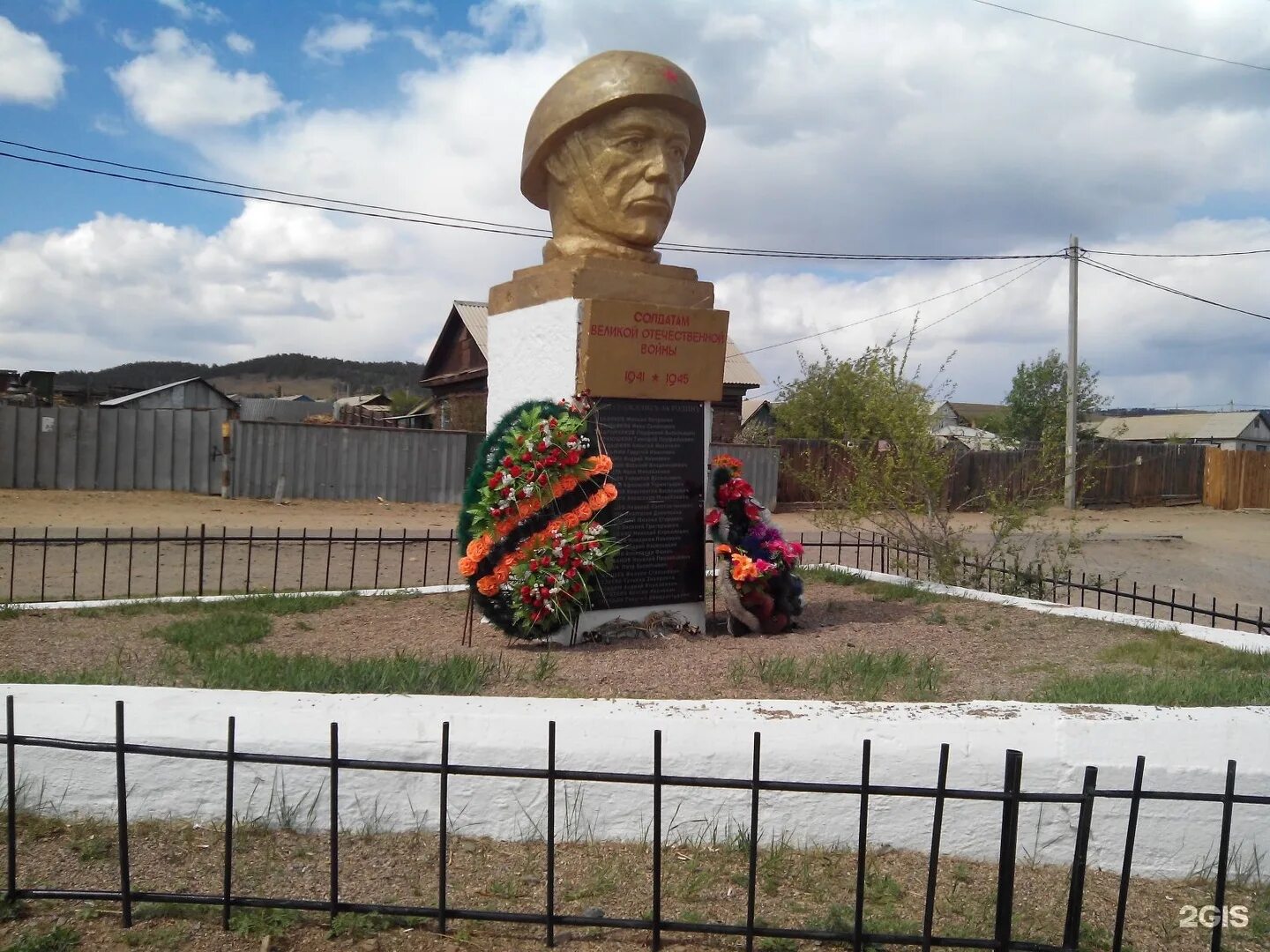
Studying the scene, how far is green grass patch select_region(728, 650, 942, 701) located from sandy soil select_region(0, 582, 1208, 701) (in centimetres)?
1

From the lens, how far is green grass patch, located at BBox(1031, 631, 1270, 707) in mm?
4156

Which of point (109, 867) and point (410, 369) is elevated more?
point (410, 369)

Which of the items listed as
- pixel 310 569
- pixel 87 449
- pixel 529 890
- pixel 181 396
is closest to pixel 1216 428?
pixel 181 396

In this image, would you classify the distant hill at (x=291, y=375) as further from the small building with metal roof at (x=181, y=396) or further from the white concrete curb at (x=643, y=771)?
the white concrete curb at (x=643, y=771)

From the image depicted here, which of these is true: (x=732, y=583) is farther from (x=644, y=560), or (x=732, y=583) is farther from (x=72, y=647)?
(x=72, y=647)

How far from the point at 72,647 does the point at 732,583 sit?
3464mm

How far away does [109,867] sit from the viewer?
120 inches

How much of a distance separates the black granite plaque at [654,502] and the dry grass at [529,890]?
2687mm

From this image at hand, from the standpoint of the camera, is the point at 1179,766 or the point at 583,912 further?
the point at 1179,766

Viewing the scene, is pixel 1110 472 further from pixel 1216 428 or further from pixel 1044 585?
pixel 1216 428

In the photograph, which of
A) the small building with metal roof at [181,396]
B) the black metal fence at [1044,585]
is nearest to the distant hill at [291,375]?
the small building with metal roof at [181,396]

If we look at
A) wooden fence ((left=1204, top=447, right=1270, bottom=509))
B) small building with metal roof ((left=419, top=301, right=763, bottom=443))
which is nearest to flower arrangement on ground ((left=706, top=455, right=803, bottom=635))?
small building with metal roof ((left=419, top=301, right=763, bottom=443))

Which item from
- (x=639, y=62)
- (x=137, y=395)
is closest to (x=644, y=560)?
(x=639, y=62)

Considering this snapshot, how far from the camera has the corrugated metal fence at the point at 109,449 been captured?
17234 millimetres
